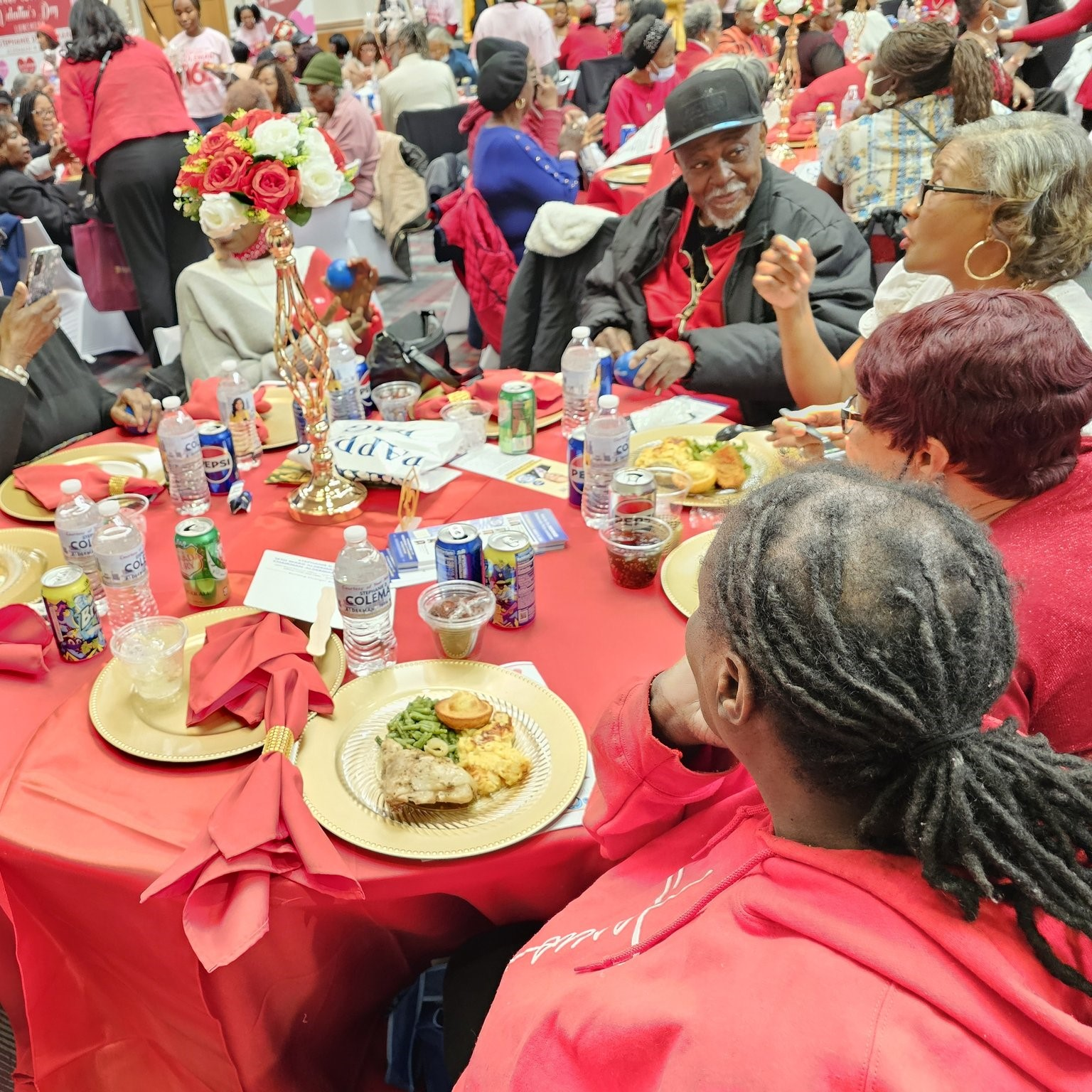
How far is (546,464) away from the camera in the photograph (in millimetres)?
2410

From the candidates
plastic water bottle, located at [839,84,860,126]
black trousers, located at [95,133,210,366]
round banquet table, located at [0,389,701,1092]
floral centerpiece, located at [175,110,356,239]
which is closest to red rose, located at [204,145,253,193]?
floral centerpiece, located at [175,110,356,239]

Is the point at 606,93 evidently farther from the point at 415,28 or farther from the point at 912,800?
the point at 912,800

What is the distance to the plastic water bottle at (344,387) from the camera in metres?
2.58

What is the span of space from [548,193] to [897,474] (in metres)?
3.64

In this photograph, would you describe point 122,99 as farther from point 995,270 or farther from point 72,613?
point 995,270

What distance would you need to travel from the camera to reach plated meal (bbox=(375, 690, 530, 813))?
1.35 metres

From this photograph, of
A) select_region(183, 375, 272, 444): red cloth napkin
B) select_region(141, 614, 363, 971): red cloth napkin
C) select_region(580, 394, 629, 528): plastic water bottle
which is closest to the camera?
select_region(141, 614, 363, 971): red cloth napkin

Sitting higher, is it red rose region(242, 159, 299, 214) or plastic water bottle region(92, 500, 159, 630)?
red rose region(242, 159, 299, 214)

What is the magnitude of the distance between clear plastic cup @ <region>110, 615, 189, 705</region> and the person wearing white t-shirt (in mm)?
8562

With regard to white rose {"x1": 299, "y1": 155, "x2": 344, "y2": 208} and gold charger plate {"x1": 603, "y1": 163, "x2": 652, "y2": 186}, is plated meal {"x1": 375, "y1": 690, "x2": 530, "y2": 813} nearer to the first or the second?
white rose {"x1": 299, "y1": 155, "x2": 344, "y2": 208}

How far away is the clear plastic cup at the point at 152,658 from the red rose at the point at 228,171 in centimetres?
98

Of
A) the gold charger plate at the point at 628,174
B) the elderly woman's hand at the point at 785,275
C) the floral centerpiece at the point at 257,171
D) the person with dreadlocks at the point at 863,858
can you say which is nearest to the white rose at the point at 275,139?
the floral centerpiece at the point at 257,171

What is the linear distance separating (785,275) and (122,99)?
4.37 metres

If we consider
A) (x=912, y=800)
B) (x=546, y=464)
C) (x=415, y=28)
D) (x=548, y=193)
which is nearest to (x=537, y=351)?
(x=548, y=193)
